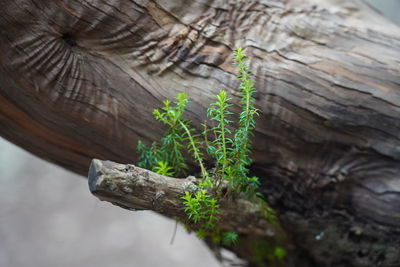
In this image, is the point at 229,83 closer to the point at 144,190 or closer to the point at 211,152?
the point at 211,152

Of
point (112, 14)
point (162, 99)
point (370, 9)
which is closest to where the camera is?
point (112, 14)

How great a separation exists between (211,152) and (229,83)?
321 mm

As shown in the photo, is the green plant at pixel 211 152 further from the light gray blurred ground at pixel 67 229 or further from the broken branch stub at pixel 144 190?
the light gray blurred ground at pixel 67 229

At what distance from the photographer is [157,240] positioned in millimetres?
4211

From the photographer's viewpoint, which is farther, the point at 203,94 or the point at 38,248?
the point at 38,248

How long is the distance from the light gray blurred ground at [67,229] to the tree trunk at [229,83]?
2.43m

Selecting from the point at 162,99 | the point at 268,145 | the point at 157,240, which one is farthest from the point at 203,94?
the point at 157,240

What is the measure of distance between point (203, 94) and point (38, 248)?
9.65 feet

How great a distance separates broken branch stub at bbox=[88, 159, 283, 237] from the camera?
1228 mm

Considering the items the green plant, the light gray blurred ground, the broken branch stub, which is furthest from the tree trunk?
the light gray blurred ground

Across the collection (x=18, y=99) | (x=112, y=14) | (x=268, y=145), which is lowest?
(x=18, y=99)

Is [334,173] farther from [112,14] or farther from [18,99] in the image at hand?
[18,99]

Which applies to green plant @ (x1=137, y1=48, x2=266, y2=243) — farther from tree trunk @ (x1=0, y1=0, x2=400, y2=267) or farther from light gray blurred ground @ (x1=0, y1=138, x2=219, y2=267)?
light gray blurred ground @ (x1=0, y1=138, x2=219, y2=267)

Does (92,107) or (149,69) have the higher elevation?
(149,69)
